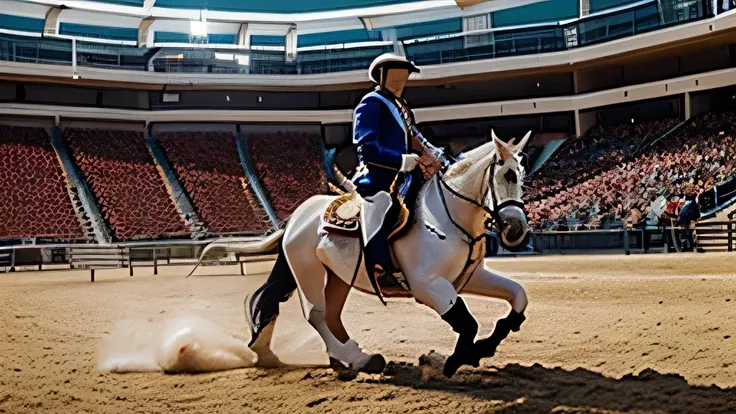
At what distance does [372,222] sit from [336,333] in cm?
99

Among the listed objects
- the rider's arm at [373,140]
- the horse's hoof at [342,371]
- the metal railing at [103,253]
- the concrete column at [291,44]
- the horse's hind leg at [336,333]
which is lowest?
the metal railing at [103,253]

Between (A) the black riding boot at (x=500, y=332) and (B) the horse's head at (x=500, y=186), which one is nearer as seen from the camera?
(B) the horse's head at (x=500, y=186)

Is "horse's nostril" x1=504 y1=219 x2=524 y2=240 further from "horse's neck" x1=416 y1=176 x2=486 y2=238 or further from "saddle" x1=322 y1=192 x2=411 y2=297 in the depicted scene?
"saddle" x1=322 y1=192 x2=411 y2=297

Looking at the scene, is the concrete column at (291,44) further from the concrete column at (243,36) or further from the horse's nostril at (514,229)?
the horse's nostril at (514,229)

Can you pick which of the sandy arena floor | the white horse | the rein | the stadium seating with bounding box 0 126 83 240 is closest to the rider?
the white horse

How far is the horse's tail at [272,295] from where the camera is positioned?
16.1ft

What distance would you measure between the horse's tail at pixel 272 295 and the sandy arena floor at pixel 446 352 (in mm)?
350

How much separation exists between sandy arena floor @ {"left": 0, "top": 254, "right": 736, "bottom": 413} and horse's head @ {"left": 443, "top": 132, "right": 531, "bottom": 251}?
2.81 ft

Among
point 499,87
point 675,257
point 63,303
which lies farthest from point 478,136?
point 63,303

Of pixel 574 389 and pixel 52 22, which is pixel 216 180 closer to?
pixel 52 22

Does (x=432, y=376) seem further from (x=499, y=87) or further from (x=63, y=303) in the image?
(x=499, y=87)

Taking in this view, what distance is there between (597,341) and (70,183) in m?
21.0

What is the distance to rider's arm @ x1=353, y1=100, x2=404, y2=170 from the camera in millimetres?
4102

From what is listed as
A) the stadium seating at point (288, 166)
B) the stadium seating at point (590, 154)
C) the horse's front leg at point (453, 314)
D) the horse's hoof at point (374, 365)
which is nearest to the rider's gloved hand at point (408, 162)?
the horse's front leg at point (453, 314)
